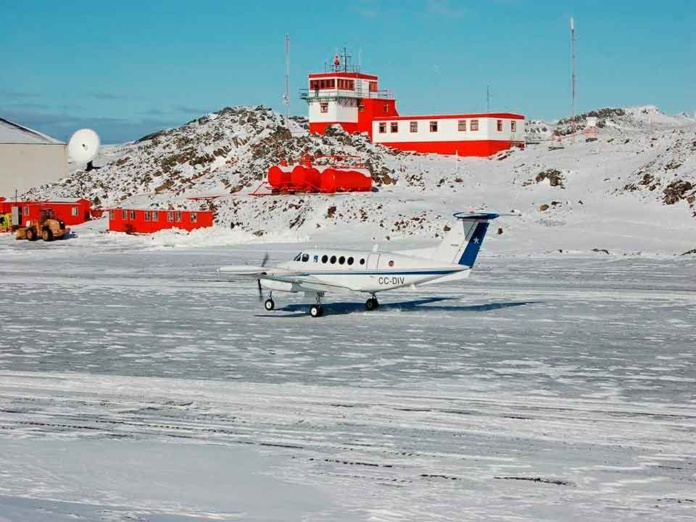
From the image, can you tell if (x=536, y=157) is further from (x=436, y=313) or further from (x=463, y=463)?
(x=463, y=463)

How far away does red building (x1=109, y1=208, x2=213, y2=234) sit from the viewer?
70875 mm

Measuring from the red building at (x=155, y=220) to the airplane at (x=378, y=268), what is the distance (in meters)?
39.1

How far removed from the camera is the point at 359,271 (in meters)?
32.0

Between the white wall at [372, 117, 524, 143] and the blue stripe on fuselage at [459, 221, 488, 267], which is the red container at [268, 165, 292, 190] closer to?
the white wall at [372, 117, 524, 143]

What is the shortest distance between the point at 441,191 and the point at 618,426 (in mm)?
57314

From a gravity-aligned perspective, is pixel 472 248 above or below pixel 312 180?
below

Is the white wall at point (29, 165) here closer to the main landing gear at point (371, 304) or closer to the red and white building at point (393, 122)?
the red and white building at point (393, 122)

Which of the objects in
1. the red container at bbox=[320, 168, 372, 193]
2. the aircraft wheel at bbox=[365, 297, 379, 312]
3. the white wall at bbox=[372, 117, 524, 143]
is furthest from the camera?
the white wall at bbox=[372, 117, 524, 143]

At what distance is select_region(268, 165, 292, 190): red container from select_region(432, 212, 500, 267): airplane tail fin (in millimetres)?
46295

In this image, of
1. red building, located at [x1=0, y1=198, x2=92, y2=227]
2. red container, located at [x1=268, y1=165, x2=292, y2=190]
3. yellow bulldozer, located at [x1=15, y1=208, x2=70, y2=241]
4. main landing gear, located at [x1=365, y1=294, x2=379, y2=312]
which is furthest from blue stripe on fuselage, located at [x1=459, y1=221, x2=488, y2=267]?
red building, located at [x1=0, y1=198, x2=92, y2=227]

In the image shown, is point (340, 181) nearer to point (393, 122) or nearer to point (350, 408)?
point (393, 122)

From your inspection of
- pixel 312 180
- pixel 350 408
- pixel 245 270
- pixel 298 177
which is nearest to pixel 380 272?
pixel 245 270

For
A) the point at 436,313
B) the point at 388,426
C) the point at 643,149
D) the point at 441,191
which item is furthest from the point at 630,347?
the point at 643,149

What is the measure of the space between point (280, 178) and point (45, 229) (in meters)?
18.2
